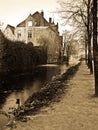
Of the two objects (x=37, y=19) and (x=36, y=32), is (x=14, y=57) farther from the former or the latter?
(x=37, y=19)

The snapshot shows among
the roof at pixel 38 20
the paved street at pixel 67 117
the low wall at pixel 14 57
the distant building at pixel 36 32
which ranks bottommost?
the paved street at pixel 67 117

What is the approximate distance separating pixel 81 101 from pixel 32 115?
361 cm

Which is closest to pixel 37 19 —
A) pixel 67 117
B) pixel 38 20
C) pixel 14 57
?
pixel 38 20

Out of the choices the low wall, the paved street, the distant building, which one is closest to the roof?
the distant building

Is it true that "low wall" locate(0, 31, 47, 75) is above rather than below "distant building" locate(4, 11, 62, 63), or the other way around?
below

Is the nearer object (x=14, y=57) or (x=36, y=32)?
(x=14, y=57)

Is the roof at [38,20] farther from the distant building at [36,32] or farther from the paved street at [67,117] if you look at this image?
the paved street at [67,117]

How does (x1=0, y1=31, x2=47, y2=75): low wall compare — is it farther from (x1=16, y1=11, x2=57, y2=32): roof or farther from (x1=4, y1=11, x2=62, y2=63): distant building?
(x1=16, y1=11, x2=57, y2=32): roof

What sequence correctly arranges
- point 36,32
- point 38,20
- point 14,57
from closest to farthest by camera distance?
1. point 14,57
2. point 36,32
3. point 38,20

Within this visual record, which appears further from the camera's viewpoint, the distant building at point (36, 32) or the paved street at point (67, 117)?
the distant building at point (36, 32)

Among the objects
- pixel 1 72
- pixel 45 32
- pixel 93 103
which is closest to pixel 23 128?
pixel 93 103

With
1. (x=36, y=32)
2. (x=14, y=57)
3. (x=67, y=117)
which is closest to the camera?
(x=67, y=117)

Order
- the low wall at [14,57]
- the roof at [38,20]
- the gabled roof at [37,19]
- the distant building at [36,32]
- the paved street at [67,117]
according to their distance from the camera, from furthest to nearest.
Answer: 1. the gabled roof at [37,19]
2. the roof at [38,20]
3. the distant building at [36,32]
4. the low wall at [14,57]
5. the paved street at [67,117]

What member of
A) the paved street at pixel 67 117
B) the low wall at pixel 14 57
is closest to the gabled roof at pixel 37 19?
the low wall at pixel 14 57
